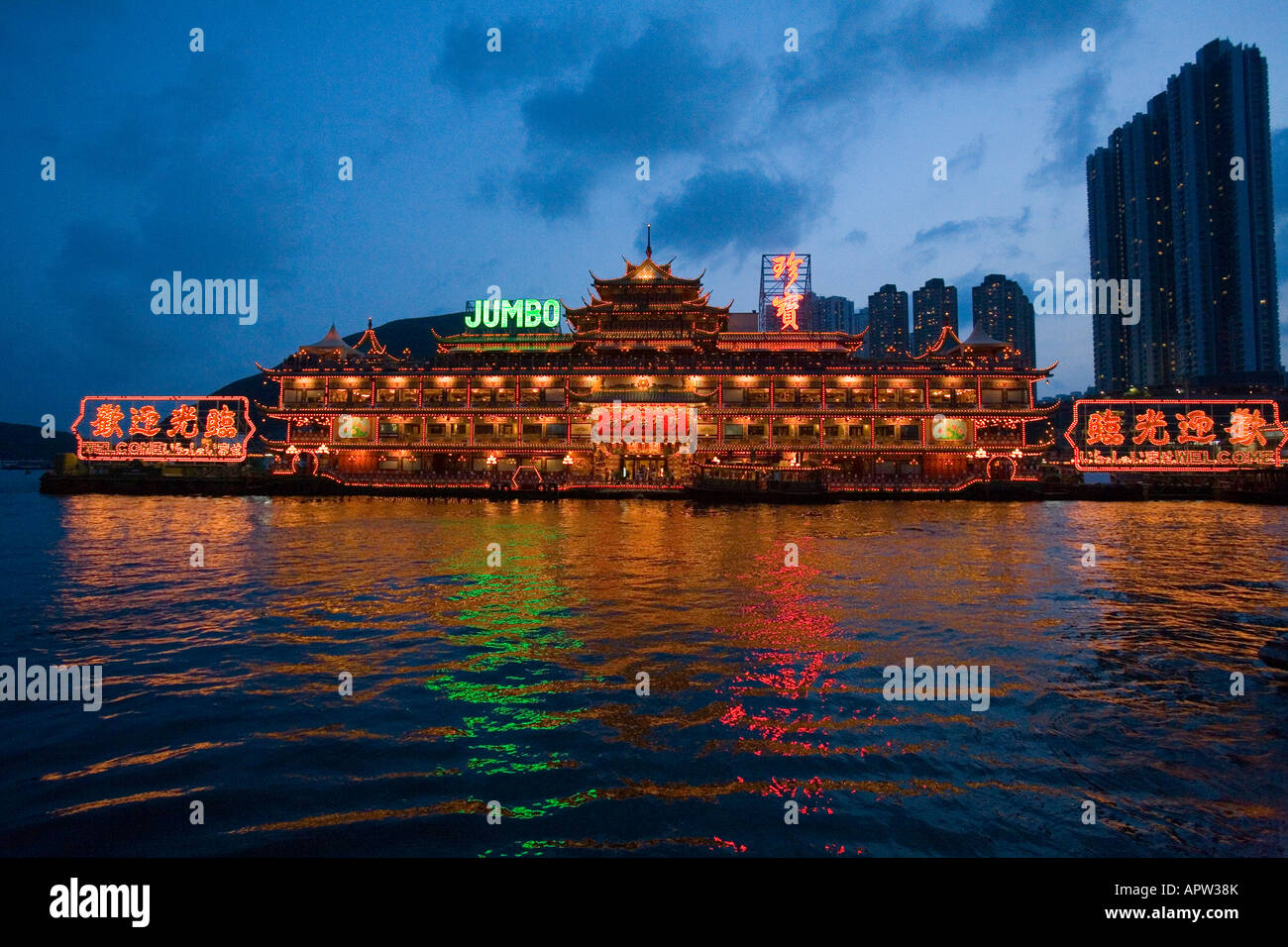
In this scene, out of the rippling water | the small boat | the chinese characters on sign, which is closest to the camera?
the rippling water

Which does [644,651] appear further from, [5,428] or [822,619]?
[5,428]

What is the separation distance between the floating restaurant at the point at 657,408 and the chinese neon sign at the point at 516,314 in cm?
256

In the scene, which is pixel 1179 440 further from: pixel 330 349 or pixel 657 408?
pixel 330 349

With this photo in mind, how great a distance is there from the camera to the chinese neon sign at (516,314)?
6662 cm

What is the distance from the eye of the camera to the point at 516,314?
67.3 meters

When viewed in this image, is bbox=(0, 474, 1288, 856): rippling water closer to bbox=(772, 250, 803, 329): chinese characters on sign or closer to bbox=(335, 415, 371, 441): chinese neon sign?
bbox=(335, 415, 371, 441): chinese neon sign

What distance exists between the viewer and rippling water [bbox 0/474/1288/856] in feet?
16.6

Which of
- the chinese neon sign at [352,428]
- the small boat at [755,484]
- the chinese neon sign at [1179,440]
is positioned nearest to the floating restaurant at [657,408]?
the chinese neon sign at [352,428]

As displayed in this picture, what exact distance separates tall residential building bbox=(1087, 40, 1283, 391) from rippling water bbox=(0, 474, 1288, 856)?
147239 millimetres

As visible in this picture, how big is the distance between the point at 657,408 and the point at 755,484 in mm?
13589

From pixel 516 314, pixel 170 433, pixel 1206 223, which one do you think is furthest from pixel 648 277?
pixel 1206 223

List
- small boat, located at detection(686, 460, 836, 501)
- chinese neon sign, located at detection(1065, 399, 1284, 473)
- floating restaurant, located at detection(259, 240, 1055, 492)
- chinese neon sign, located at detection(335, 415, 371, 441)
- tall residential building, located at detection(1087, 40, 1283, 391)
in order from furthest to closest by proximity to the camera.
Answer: tall residential building, located at detection(1087, 40, 1283, 391) < chinese neon sign, located at detection(335, 415, 371, 441) < floating restaurant, located at detection(259, 240, 1055, 492) < chinese neon sign, located at detection(1065, 399, 1284, 473) < small boat, located at detection(686, 460, 836, 501)

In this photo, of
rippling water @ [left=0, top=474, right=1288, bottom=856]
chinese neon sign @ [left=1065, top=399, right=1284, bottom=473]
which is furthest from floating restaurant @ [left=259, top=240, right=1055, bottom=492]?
rippling water @ [left=0, top=474, right=1288, bottom=856]

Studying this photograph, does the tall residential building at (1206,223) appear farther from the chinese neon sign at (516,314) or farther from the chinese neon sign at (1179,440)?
the chinese neon sign at (516,314)
